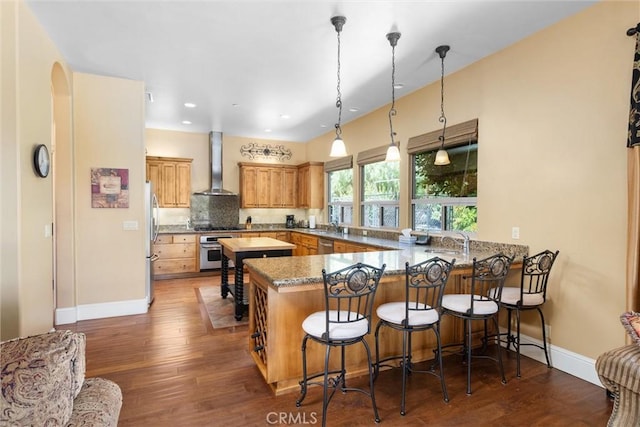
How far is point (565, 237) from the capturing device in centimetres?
270

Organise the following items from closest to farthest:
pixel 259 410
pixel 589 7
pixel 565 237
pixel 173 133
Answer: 1. pixel 259 410
2. pixel 589 7
3. pixel 565 237
4. pixel 173 133

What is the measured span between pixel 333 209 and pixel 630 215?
488 centimetres

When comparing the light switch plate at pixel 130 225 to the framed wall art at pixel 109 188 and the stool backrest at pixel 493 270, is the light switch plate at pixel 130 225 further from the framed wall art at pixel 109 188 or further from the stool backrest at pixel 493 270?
the stool backrest at pixel 493 270

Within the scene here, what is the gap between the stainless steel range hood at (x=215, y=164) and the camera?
679 cm

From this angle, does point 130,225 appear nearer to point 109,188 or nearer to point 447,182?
point 109,188

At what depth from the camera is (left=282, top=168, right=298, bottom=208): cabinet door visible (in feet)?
24.2

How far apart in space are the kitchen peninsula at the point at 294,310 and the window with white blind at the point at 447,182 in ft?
3.34

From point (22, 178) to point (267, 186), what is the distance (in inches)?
195

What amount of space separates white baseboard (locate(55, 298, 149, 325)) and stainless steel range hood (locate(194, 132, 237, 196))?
121 inches

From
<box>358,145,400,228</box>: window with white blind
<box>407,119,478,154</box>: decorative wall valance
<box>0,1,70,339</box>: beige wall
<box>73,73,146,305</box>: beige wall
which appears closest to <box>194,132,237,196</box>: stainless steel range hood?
<box>73,73,146,305</box>: beige wall

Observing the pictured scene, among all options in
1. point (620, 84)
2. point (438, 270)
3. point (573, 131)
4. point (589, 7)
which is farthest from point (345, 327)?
point (589, 7)

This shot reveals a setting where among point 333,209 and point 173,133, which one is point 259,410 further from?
point 173,133

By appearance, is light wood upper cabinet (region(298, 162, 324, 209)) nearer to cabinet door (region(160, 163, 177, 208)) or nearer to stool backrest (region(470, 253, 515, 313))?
cabinet door (region(160, 163, 177, 208))

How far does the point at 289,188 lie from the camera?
24.4 ft
